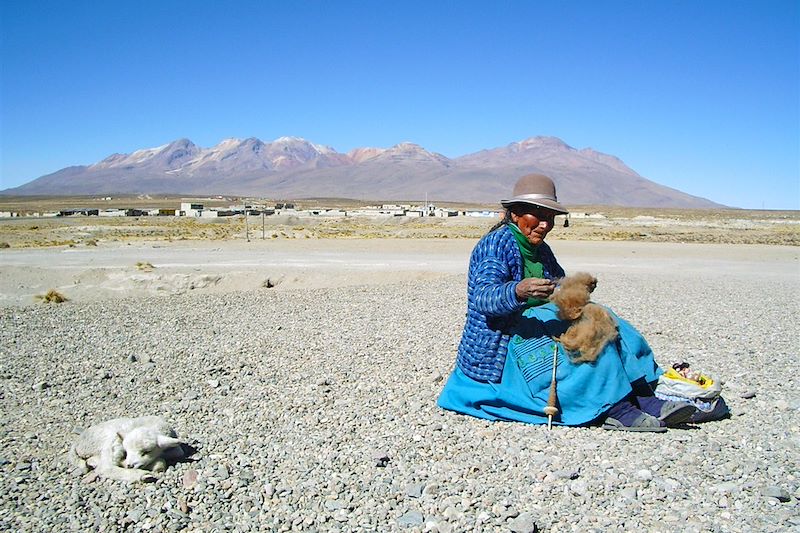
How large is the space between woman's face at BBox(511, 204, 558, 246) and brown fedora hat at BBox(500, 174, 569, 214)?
0.07 meters

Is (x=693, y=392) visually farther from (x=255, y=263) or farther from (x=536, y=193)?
(x=255, y=263)

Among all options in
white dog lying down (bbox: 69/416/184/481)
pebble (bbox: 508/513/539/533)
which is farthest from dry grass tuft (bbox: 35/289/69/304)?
pebble (bbox: 508/513/539/533)

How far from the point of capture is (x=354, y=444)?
4.60 meters

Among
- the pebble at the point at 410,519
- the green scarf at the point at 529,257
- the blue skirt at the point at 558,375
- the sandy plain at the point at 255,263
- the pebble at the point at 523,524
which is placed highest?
the green scarf at the point at 529,257

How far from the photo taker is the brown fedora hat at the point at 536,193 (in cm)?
460

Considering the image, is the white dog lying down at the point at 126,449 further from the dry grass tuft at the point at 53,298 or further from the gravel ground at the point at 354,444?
the dry grass tuft at the point at 53,298

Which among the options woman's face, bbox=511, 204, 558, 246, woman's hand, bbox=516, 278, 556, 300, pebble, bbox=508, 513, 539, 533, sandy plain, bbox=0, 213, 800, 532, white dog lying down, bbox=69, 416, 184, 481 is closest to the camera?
pebble, bbox=508, 513, 539, 533

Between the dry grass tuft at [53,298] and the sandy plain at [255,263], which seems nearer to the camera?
the dry grass tuft at [53,298]

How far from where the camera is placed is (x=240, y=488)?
3.91 m

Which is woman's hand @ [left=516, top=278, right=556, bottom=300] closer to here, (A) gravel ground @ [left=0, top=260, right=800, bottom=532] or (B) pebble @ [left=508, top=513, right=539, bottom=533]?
(A) gravel ground @ [left=0, top=260, right=800, bottom=532]

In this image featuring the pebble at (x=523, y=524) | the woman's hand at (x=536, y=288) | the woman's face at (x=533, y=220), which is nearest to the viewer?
the pebble at (x=523, y=524)

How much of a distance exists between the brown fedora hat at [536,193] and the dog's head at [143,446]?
8.19 ft

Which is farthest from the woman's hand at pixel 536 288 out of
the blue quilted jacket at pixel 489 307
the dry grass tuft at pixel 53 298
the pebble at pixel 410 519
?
the dry grass tuft at pixel 53 298

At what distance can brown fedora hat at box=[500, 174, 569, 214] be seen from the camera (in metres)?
4.60
